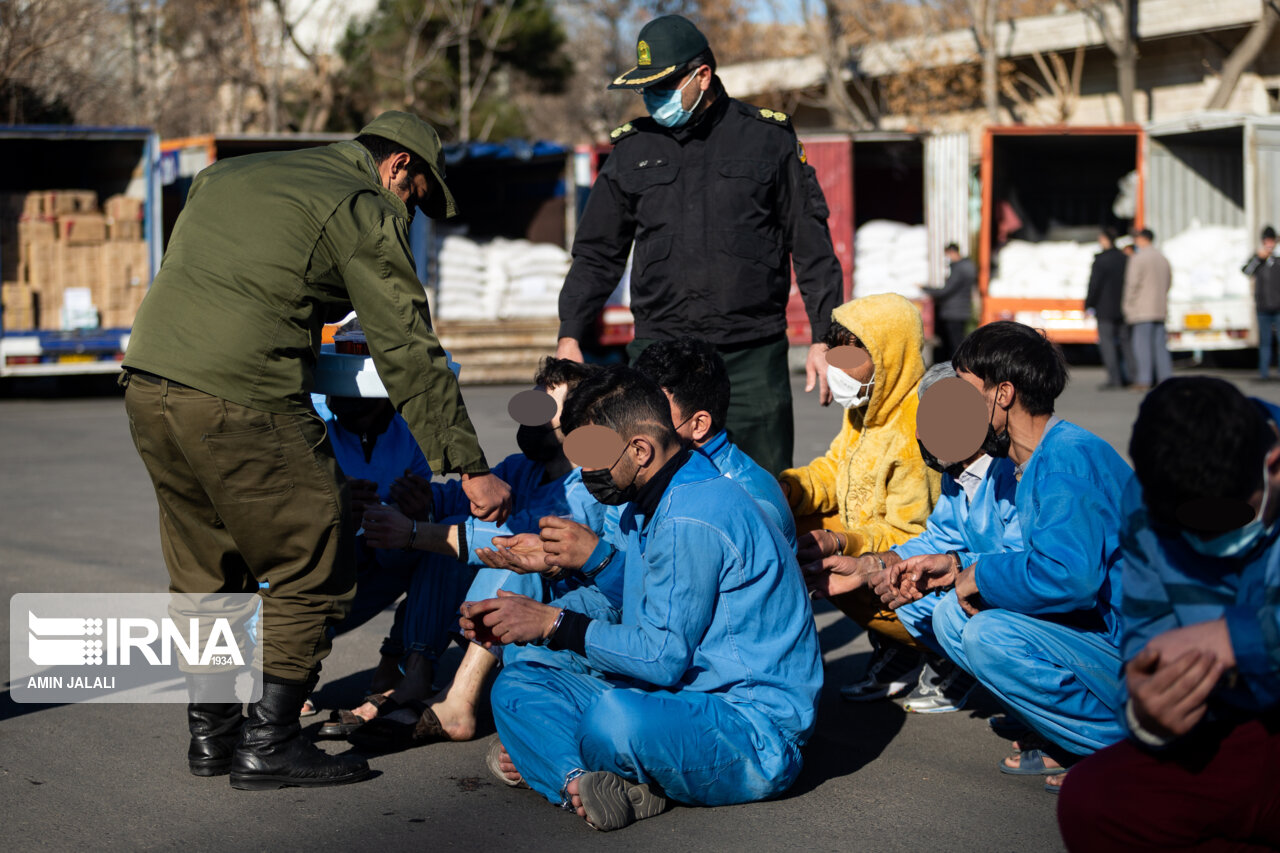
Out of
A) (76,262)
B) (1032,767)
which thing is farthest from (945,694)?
(76,262)

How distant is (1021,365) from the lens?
12.3 feet

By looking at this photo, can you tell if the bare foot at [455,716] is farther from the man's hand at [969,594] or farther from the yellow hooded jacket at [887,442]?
the man's hand at [969,594]

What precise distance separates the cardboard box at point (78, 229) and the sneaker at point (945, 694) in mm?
13531

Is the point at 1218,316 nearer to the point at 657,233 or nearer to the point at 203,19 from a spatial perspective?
the point at 657,233

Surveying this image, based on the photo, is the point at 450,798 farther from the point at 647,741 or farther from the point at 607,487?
the point at 607,487

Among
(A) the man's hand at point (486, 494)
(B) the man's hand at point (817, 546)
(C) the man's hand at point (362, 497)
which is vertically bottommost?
(B) the man's hand at point (817, 546)

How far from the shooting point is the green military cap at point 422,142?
12.9 feet

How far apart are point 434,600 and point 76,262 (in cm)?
1276

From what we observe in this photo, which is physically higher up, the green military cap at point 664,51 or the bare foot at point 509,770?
the green military cap at point 664,51

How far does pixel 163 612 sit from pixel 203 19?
2350 centimetres

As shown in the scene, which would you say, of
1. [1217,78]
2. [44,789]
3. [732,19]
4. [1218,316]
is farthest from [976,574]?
[732,19]

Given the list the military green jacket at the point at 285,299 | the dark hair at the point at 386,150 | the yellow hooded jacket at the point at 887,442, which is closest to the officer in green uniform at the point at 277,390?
the military green jacket at the point at 285,299

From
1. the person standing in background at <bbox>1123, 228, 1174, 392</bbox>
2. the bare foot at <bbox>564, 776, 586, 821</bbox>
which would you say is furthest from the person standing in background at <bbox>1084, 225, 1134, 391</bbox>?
the bare foot at <bbox>564, 776, 586, 821</bbox>

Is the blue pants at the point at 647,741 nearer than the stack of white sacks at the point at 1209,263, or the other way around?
the blue pants at the point at 647,741
